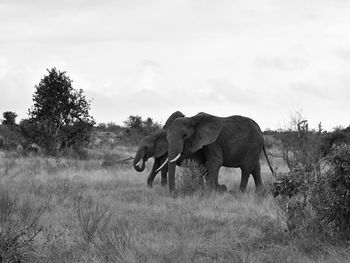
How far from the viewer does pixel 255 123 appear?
1379 centimetres

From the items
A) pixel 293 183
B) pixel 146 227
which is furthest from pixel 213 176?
pixel 293 183

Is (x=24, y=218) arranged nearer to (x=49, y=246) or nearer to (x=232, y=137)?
(x=49, y=246)

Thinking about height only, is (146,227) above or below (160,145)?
below

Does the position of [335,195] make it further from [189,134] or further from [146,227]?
[189,134]

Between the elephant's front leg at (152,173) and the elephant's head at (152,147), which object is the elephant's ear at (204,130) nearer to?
the elephant's head at (152,147)

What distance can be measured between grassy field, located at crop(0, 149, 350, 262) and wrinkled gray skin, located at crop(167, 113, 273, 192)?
3.41 ft

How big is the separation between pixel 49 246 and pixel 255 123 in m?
8.24

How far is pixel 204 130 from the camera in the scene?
12.3 metres

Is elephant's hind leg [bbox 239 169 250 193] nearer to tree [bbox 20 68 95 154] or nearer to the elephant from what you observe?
the elephant

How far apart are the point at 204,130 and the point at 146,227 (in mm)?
4614

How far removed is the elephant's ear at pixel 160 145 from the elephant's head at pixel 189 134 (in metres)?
1.30

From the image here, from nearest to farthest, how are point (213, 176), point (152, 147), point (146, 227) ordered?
point (146, 227), point (213, 176), point (152, 147)

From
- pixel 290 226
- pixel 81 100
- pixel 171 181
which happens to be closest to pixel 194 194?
pixel 171 181

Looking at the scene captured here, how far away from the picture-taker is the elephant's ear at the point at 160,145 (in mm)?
13505
